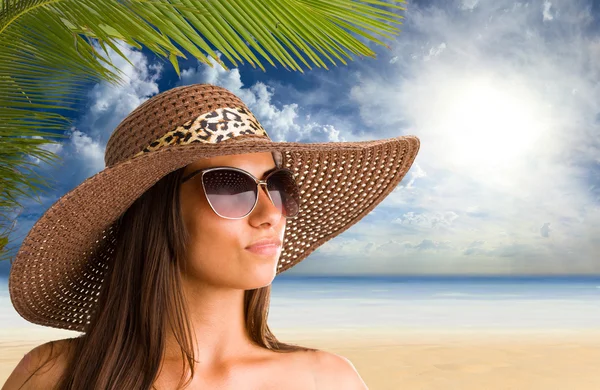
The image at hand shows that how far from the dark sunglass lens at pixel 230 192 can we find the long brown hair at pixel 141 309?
0.27 ft

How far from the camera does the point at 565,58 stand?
19.5 meters

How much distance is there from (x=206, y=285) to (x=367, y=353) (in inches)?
332

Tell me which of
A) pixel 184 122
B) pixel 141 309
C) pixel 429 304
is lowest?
pixel 141 309

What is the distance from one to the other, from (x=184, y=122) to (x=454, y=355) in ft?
30.3

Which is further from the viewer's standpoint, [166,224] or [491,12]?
[491,12]

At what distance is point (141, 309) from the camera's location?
58.3 inches

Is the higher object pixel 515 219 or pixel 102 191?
pixel 515 219

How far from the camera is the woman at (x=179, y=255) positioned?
142 cm

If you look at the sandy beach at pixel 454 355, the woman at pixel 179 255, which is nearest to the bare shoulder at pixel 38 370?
the woman at pixel 179 255

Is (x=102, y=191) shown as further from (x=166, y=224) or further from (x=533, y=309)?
(x=533, y=309)

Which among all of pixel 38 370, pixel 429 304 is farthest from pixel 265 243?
pixel 429 304

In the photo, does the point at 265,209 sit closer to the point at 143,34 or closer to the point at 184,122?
the point at 184,122

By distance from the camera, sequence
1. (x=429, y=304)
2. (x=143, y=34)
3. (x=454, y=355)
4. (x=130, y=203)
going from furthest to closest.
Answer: (x=429, y=304)
(x=454, y=355)
(x=143, y=34)
(x=130, y=203)

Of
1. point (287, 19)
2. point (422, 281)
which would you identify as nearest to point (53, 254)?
point (287, 19)
